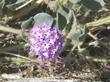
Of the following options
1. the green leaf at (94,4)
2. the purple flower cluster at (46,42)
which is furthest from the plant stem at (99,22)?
the purple flower cluster at (46,42)

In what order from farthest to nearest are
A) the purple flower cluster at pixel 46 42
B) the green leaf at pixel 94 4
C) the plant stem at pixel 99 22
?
the plant stem at pixel 99 22, the green leaf at pixel 94 4, the purple flower cluster at pixel 46 42

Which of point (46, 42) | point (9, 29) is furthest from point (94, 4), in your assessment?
point (9, 29)

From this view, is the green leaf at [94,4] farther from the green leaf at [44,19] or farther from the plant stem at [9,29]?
the plant stem at [9,29]

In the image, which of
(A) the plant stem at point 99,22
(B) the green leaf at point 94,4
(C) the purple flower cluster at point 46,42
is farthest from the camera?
(A) the plant stem at point 99,22

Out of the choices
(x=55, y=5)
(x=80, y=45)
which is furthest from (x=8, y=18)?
(x=80, y=45)

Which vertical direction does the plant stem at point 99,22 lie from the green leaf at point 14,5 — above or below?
below

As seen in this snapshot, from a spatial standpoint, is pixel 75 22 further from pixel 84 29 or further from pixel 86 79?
pixel 86 79

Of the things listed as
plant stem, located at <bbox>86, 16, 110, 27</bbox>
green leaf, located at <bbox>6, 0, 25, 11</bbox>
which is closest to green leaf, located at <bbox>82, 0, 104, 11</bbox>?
plant stem, located at <bbox>86, 16, 110, 27</bbox>

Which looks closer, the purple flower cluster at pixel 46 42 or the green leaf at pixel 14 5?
the purple flower cluster at pixel 46 42
